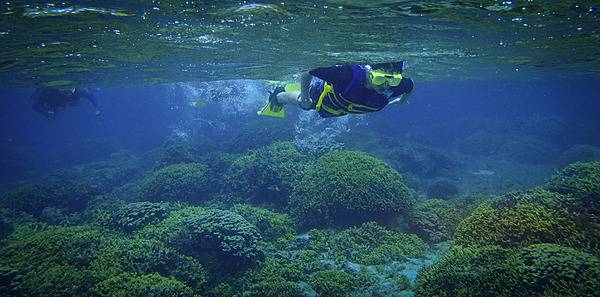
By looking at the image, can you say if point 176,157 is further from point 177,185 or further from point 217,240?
point 217,240

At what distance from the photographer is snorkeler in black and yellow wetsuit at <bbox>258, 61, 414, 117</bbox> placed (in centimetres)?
652

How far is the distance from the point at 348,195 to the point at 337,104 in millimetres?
6321

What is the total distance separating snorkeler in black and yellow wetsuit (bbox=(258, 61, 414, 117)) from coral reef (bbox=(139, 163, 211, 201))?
38.3 ft

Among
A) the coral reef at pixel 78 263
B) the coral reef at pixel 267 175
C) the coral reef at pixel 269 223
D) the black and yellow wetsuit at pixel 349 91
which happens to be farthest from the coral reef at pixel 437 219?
the coral reef at pixel 78 263

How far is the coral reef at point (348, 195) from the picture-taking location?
41.9ft

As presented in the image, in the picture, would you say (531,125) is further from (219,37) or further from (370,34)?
(219,37)

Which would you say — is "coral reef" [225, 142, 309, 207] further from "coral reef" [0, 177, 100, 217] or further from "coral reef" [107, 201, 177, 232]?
"coral reef" [0, 177, 100, 217]

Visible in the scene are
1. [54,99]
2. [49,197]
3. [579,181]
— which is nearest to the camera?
[579,181]

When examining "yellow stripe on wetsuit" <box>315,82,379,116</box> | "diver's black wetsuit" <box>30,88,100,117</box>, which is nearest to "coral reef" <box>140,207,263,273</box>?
"yellow stripe on wetsuit" <box>315,82,379,116</box>

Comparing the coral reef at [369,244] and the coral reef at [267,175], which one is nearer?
the coral reef at [369,244]

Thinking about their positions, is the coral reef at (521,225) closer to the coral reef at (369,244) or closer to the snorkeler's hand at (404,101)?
the coral reef at (369,244)

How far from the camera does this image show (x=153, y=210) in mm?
12656

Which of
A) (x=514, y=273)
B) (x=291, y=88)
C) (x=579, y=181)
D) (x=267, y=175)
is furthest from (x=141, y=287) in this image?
(x=579, y=181)

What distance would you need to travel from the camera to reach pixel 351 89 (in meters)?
6.62
